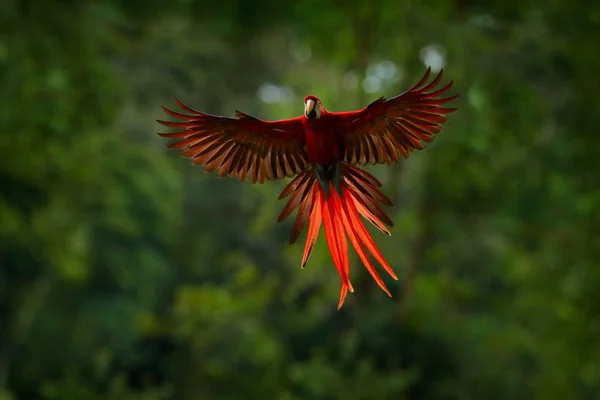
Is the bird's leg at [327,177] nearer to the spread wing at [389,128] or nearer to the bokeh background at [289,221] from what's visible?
the spread wing at [389,128]

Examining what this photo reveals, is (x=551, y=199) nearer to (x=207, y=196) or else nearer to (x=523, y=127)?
(x=523, y=127)

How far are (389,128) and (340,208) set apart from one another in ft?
0.30

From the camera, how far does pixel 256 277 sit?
5.75 metres

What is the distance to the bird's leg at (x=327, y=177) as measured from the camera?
2.32 ft

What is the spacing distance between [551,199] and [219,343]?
2400 mm

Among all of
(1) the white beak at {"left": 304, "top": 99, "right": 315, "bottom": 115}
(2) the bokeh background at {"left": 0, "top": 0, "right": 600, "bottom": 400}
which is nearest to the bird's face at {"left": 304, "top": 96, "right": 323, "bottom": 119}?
(1) the white beak at {"left": 304, "top": 99, "right": 315, "bottom": 115}

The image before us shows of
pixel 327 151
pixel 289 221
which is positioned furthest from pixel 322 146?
pixel 289 221

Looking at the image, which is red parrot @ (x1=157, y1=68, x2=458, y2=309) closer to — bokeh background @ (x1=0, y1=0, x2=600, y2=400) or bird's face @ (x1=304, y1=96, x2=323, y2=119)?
bird's face @ (x1=304, y1=96, x2=323, y2=119)

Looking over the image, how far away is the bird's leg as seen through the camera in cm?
71

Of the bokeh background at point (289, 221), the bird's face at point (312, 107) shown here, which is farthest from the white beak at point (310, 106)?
the bokeh background at point (289, 221)

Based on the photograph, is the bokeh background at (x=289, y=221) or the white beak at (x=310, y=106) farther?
the bokeh background at (x=289, y=221)

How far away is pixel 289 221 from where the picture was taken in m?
5.95

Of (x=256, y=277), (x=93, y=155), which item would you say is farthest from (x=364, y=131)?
Answer: (x=256, y=277)

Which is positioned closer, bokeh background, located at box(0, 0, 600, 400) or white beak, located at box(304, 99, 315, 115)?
white beak, located at box(304, 99, 315, 115)
